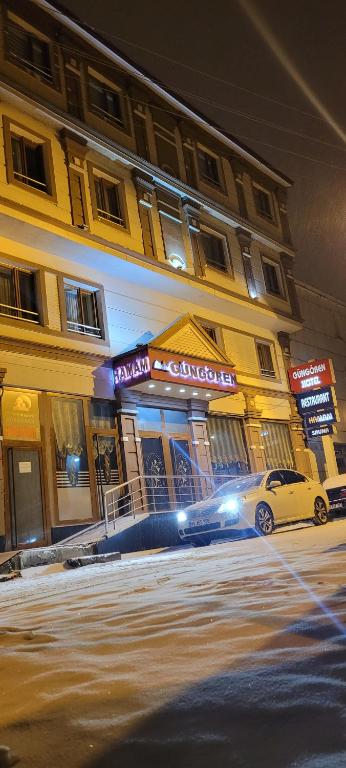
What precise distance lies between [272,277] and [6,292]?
14.8 meters

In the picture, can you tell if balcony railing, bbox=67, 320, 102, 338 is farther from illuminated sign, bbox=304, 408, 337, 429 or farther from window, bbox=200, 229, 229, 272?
illuminated sign, bbox=304, 408, 337, 429

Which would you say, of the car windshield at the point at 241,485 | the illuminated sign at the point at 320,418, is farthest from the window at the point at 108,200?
the illuminated sign at the point at 320,418

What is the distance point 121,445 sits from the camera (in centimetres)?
1722

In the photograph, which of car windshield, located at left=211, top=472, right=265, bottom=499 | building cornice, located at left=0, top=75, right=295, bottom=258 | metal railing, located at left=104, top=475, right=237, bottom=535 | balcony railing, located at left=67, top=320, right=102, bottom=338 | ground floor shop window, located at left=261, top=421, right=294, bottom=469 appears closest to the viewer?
car windshield, located at left=211, top=472, right=265, bottom=499

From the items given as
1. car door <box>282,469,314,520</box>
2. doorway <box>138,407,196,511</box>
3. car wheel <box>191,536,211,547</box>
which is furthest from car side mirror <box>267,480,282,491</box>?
doorway <box>138,407,196,511</box>

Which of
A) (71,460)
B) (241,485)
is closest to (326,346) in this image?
(241,485)

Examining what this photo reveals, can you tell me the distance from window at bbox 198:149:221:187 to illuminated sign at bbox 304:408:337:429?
11134 mm

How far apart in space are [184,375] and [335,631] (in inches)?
588

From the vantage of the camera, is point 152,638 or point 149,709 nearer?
point 149,709

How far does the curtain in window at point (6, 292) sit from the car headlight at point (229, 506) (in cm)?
→ 794

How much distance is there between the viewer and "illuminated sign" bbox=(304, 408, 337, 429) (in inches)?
971

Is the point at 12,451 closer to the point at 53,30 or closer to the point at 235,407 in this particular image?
the point at 235,407

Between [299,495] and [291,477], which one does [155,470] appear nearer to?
[291,477]

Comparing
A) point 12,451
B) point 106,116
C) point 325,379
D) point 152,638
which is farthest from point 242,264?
point 152,638
